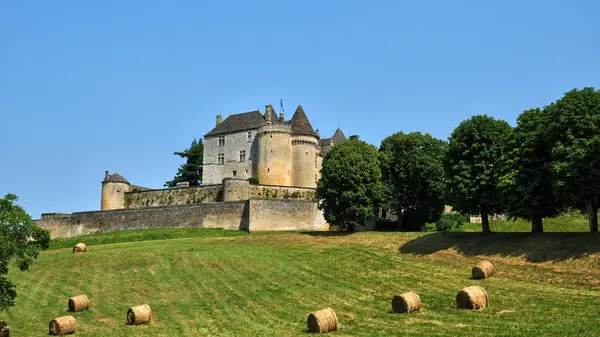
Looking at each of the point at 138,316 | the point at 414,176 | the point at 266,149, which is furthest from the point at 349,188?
the point at 138,316

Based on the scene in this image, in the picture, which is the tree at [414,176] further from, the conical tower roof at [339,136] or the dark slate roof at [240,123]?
the conical tower roof at [339,136]

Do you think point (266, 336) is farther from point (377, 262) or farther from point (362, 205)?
point (362, 205)

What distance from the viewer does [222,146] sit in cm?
9450

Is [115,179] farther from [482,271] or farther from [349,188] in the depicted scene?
[482,271]

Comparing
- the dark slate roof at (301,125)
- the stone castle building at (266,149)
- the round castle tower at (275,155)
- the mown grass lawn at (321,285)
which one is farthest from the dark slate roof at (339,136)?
the mown grass lawn at (321,285)

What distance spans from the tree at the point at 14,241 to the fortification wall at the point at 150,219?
1581 inches

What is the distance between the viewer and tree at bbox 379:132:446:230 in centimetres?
6756

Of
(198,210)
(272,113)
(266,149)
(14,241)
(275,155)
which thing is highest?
(272,113)

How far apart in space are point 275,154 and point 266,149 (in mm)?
1525

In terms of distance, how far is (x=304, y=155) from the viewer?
87.1 meters

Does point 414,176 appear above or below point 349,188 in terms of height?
above

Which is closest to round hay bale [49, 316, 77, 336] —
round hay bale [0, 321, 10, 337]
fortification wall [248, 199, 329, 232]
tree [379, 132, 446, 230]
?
round hay bale [0, 321, 10, 337]

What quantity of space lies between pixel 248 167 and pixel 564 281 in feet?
Result: 201

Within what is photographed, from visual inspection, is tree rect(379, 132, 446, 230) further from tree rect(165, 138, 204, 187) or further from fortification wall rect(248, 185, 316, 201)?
tree rect(165, 138, 204, 187)
